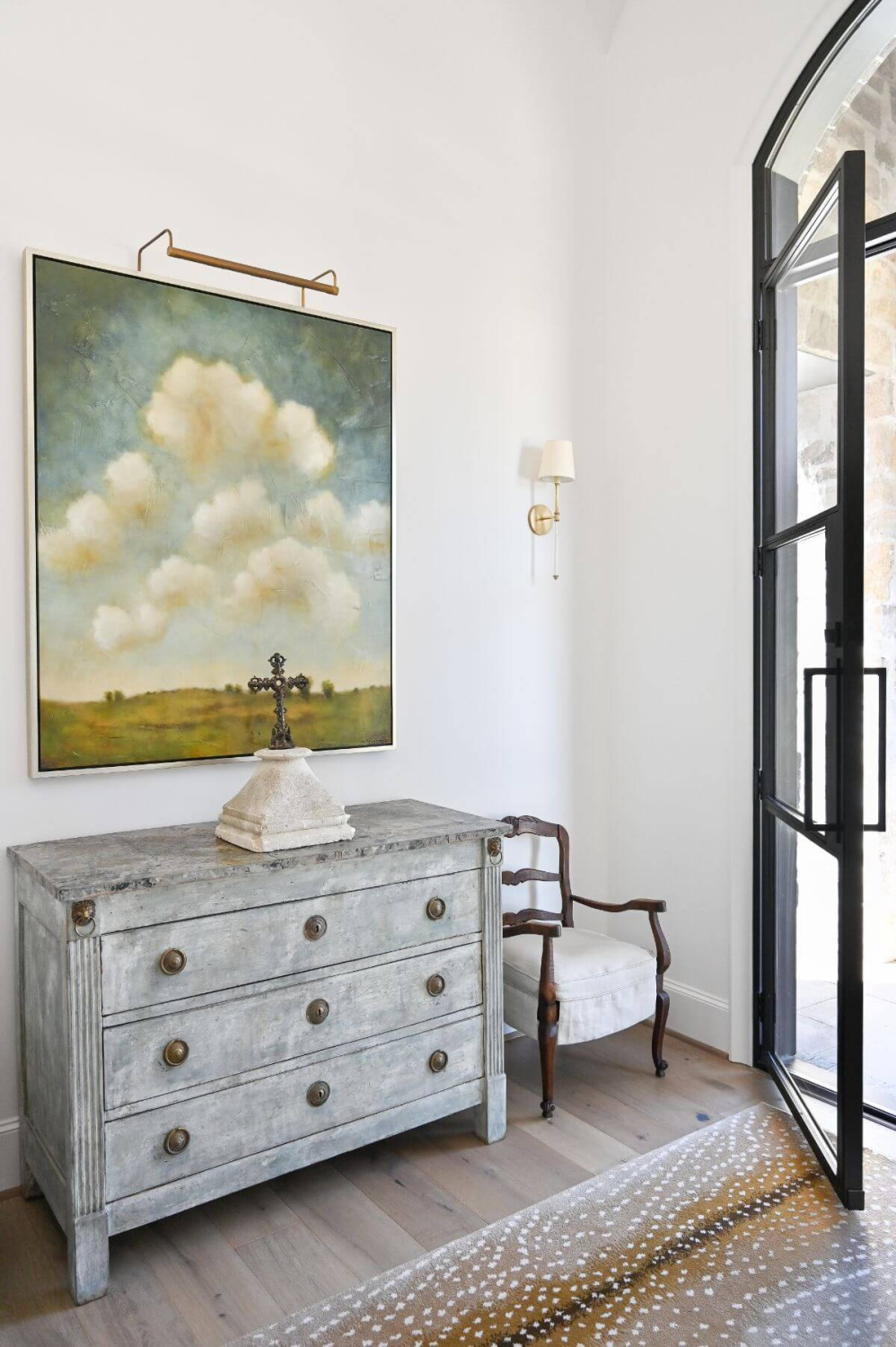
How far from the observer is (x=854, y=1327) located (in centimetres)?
192

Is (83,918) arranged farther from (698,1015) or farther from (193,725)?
(698,1015)

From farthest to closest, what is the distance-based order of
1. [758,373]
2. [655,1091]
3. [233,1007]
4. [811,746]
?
1. [758,373]
2. [655,1091]
3. [811,746]
4. [233,1007]

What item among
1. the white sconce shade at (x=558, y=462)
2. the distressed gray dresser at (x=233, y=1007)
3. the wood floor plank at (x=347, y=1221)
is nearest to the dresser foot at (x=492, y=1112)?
the distressed gray dresser at (x=233, y=1007)

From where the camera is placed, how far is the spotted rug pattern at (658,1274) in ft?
6.27

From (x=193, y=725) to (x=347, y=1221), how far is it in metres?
1.33

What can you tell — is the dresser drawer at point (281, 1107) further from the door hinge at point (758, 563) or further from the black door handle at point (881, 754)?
the door hinge at point (758, 563)

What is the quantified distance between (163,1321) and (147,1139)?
0.35 meters

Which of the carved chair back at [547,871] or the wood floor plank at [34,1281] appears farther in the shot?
the carved chair back at [547,871]

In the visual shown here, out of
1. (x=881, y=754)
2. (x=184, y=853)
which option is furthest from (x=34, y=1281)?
(x=881, y=754)

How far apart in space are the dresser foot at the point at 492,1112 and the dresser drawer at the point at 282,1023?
254 mm

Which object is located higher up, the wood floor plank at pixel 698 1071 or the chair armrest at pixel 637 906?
the chair armrest at pixel 637 906

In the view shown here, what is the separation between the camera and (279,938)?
7.47ft

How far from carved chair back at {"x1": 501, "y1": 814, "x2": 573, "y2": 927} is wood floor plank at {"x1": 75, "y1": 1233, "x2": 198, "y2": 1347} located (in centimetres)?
164

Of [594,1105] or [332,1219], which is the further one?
[594,1105]
